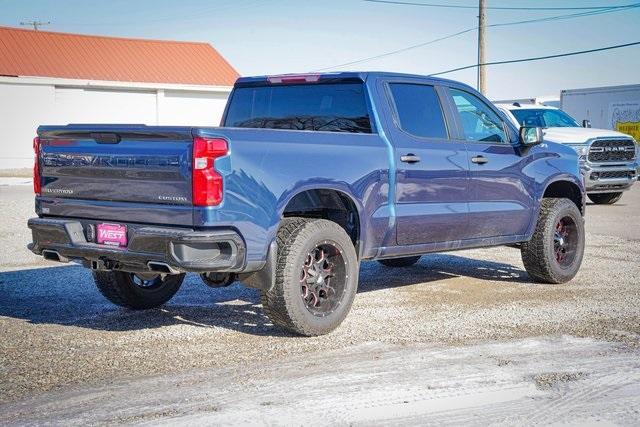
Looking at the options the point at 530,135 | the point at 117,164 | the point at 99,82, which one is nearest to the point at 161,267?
the point at 117,164

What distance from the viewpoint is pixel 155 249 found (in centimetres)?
545

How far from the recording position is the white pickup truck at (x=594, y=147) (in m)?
17.4

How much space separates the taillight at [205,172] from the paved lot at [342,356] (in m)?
1.05

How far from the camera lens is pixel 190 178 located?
5320 millimetres

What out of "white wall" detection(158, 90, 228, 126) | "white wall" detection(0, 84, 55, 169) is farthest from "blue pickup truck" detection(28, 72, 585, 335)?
"white wall" detection(158, 90, 228, 126)

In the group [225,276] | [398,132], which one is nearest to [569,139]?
[398,132]

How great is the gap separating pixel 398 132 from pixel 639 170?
1353cm

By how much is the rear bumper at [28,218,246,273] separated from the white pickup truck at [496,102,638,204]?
1272 centimetres

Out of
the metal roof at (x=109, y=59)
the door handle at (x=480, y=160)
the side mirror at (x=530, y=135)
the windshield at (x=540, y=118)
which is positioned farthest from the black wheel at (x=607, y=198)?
the metal roof at (x=109, y=59)

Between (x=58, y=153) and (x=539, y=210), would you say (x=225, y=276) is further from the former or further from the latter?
(x=539, y=210)

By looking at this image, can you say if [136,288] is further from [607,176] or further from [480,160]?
[607,176]

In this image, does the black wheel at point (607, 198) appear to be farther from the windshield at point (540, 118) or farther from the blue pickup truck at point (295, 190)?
the blue pickup truck at point (295, 190)

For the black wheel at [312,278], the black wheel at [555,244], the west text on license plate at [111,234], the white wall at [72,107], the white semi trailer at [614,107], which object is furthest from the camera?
the white wall at [72,107]

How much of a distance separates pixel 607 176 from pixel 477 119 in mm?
10983
